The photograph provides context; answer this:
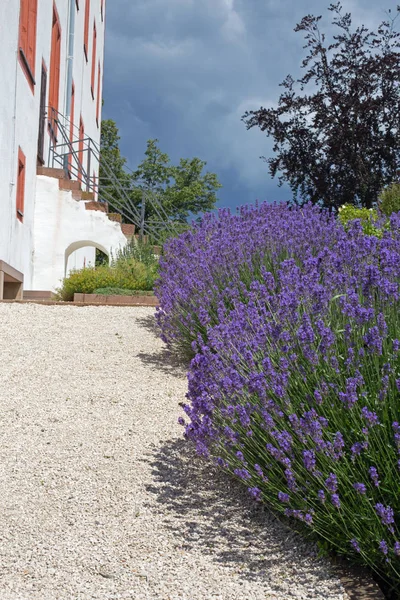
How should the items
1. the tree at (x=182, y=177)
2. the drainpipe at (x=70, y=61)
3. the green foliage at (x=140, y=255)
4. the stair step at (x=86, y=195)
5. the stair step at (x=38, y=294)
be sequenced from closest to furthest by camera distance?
the green foliage at (x=140, y=255)
the stair step at (x=38, y=294)
the stair step at (x=86, y=195)
the drainpipe at (x=70, y=61)
the tree at (x=182, y=177)

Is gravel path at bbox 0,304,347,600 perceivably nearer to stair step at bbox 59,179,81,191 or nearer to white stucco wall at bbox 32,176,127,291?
white stucco wall at bbox 32,176,127,291

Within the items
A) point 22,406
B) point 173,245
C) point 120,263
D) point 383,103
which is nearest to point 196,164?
point 383,103

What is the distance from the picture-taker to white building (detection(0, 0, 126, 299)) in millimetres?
10281

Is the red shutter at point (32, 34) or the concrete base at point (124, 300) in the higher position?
the red shutter at point (32, 34)

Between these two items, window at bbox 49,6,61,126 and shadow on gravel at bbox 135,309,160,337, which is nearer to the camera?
shadow on gravel at bbox 135,309,160,337

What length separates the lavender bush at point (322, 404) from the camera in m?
2.87

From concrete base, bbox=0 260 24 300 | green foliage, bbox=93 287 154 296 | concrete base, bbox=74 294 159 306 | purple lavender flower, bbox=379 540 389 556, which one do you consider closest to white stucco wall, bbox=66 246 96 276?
concrete base, bbox=0 260 24 300

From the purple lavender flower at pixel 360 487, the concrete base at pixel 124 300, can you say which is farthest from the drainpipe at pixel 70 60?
the purple lavender flower at pixel 360 487

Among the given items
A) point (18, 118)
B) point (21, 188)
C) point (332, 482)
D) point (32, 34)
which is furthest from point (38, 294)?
point (332, 482)

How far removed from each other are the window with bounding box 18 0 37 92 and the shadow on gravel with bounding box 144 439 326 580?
327 inches

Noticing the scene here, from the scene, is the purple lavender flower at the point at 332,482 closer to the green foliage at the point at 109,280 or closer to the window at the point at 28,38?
the green foliage at the point at 109,280

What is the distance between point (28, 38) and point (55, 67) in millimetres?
3345

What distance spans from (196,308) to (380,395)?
3.13m

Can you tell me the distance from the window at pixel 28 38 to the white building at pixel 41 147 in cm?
2
